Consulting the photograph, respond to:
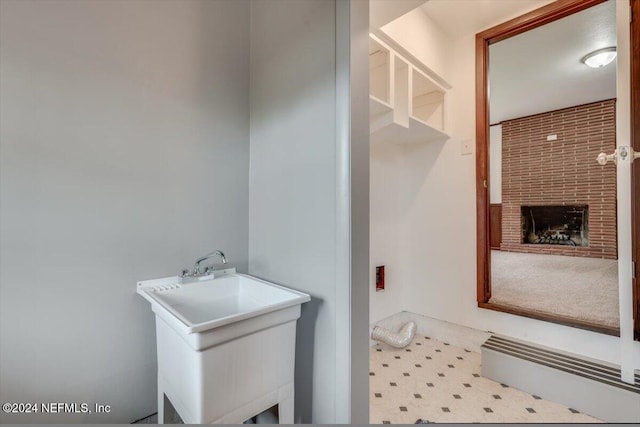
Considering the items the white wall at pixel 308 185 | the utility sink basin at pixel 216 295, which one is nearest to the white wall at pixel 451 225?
the white wall at pixel 308 185

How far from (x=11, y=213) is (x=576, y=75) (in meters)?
4.11

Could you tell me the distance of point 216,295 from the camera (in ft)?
4.22

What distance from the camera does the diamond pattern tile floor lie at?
4.57 feet

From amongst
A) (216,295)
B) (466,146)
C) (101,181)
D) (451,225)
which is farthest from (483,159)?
(101,181)

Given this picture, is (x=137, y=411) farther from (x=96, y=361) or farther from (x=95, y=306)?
(x=95, y=306)

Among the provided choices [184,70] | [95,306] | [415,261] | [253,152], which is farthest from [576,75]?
[95,306]

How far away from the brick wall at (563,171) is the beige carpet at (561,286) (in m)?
0.18

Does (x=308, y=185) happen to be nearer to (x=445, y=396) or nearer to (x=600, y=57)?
(x=445, y=396)

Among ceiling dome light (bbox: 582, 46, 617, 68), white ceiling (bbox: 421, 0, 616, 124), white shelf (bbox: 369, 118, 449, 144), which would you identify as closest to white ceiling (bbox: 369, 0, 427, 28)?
white shelf (bbox: 369, 118, 449, 144)

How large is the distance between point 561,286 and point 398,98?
2.23 meters

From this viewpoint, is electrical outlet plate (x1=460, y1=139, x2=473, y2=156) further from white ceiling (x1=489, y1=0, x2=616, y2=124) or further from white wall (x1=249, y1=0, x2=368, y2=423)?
white wall (x1=249, y1=0, x2=368, y2=423)

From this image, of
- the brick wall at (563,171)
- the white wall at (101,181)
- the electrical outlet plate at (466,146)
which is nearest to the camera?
the white wall at (101,181)

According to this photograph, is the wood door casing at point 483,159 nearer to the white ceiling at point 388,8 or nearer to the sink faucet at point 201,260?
the white ceiling at point 388,8

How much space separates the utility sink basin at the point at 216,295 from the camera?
3.55ft
